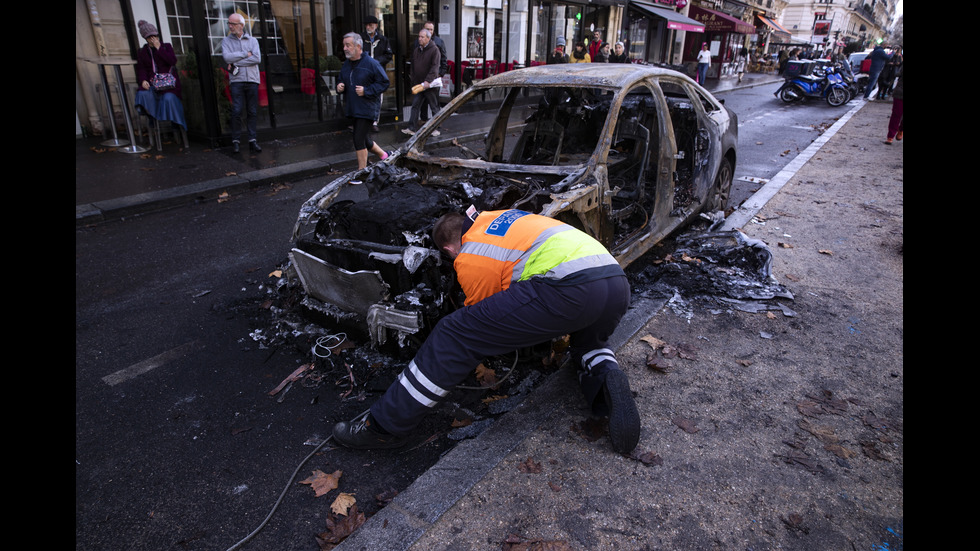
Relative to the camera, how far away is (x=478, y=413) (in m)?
3.23

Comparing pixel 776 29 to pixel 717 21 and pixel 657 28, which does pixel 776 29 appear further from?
pixel 657 28

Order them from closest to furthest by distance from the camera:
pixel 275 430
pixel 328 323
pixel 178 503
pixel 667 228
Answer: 1. pixel 178 503
2. pixel 275 430
3. pixel 328 323
4. pixel 667 228

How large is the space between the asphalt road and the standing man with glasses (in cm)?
401

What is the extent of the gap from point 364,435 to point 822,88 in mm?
20251

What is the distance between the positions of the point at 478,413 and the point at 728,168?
4.90m

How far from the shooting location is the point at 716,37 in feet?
110

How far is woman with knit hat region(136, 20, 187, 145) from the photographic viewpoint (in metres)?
8.59

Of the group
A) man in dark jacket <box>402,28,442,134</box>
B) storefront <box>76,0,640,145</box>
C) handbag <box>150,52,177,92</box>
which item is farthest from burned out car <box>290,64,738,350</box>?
storefront <box>76,0,640,145</box>

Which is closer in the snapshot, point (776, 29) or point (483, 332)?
point (483, 332)

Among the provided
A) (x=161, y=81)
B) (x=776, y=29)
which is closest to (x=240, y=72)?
(x=161, y=81)

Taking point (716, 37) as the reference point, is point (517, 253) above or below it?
below

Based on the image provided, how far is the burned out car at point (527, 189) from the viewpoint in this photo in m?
3.31

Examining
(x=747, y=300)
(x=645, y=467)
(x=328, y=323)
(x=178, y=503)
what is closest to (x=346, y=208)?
(x=328, y=323)
